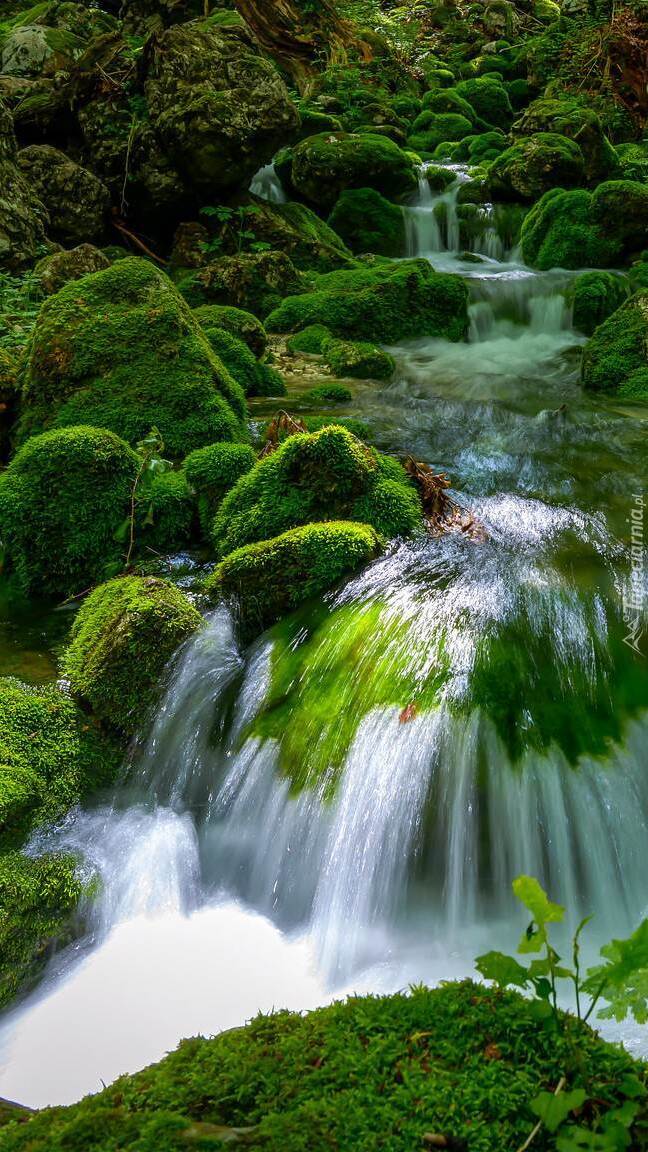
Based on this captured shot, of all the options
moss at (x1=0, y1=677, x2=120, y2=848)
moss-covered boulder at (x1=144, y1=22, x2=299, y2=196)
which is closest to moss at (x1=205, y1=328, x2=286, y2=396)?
moss at (x1=0, y1=677, x2=120, y2=848)

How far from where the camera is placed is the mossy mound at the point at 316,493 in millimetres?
5016

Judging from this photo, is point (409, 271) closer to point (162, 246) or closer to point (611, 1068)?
point (162, 246)

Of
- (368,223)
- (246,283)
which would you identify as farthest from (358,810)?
(368,223)

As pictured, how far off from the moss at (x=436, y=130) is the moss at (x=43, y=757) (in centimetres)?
1901

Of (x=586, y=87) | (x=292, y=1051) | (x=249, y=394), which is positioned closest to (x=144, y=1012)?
(x=292, y=1051)

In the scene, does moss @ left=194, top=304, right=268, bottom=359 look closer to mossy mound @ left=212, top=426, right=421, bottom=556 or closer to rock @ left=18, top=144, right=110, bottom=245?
mossy mound @ left=212, top=426, right=421, bottom=556

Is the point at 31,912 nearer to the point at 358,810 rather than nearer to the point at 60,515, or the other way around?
the point at 358,810

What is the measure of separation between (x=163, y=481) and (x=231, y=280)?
20.6 feet

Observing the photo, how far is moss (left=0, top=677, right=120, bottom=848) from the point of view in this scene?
11.2 feet

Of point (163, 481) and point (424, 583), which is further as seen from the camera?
point (163, 481)

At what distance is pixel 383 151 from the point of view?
14508mm

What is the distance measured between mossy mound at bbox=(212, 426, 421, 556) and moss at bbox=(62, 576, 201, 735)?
85 cm

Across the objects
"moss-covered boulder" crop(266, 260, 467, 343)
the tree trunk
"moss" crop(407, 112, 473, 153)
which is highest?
the tree trunk

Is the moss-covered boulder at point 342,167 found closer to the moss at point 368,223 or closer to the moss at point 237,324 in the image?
the moss at point 368,223
